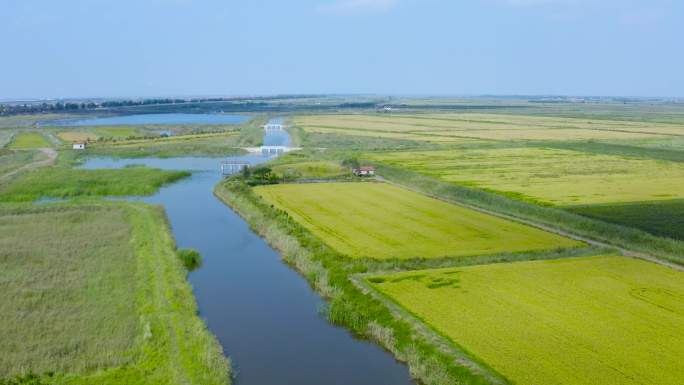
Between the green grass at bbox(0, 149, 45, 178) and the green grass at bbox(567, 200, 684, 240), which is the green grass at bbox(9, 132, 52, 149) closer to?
the green grass at bbox(0, 149, 45, 178)

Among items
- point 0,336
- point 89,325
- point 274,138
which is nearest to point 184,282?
point 89,325

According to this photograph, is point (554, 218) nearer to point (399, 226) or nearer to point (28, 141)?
point (399, 226)

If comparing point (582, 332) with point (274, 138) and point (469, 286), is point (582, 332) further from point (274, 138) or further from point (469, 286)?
point (274, 138)

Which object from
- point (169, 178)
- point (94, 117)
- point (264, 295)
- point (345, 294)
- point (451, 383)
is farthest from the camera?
point (94, 117)

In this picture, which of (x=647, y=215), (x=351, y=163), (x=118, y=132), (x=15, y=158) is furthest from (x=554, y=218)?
(x=118, y=132)

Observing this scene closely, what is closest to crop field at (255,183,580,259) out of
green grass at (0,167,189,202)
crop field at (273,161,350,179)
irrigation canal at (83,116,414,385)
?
irrigation canal at (83,116,414,385)
